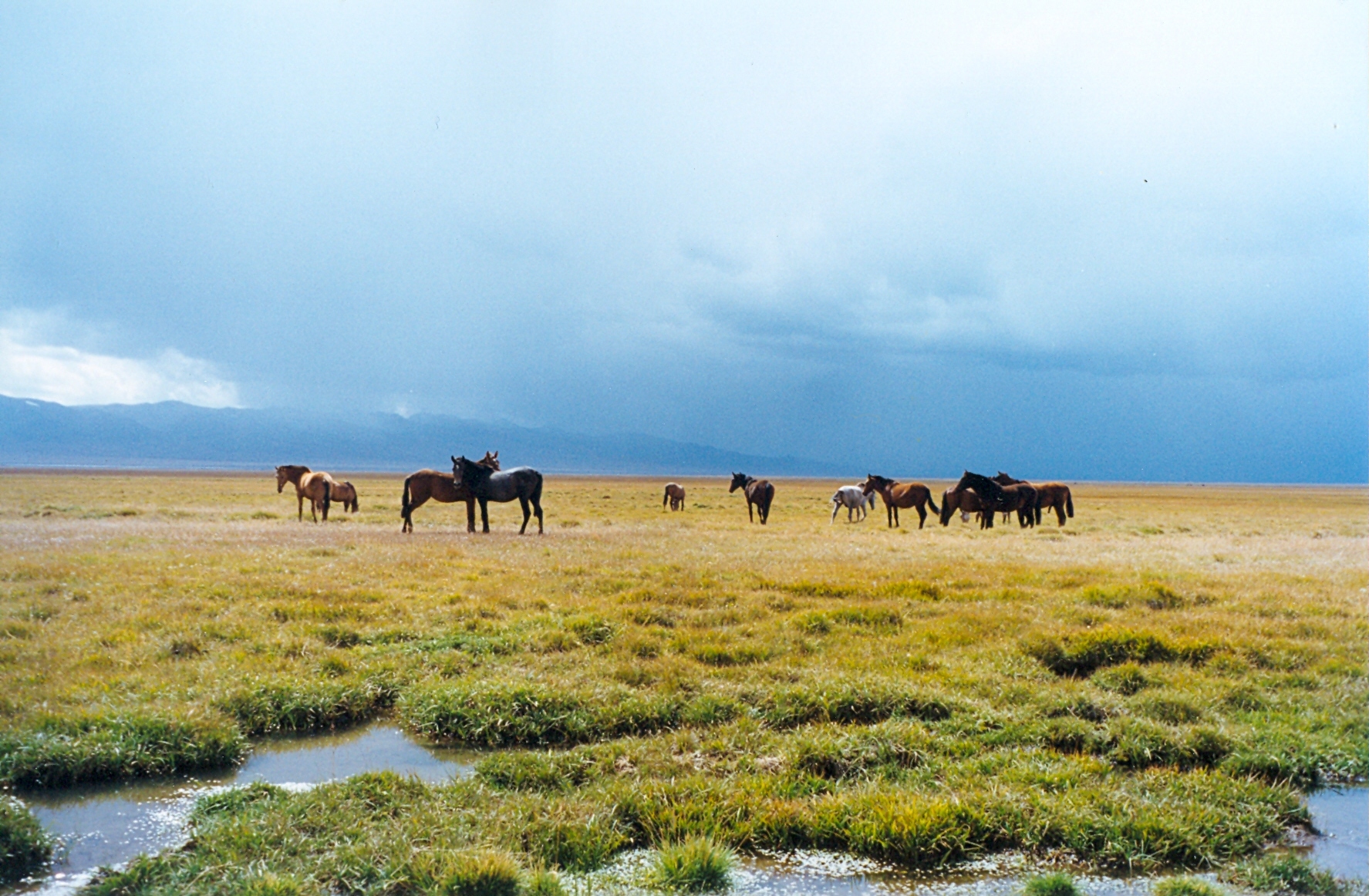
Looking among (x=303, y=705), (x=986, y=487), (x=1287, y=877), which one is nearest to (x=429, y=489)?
(x=303, y=705)

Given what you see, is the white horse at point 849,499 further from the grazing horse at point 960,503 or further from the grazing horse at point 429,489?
the grazing horse at point 429,489

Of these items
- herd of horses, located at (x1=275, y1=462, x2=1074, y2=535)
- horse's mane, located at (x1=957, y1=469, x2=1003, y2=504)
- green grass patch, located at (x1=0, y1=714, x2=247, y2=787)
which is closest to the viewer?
green grass patch, located at (x1=0, y1=714, x2=247, y2=787)

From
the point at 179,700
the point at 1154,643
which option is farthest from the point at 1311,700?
the point at 179,700

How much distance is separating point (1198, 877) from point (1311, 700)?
199 inches

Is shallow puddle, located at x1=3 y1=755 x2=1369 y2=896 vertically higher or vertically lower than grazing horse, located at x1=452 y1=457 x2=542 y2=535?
lower

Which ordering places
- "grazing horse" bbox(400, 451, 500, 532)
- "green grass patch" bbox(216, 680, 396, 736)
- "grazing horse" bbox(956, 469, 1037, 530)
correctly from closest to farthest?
"green grass patch" bbox(216, 680, 396, 736), "grazing horse" bbox(400, 451, 500, 532), "grazing horse" bbox(956, 469, 1037, 530)

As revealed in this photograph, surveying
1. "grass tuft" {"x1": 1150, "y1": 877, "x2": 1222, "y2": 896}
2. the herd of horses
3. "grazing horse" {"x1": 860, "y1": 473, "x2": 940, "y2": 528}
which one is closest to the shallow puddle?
"grass tuft" {"x1": 1150, "y1": 877, "x2": 1222, "y2": 896}

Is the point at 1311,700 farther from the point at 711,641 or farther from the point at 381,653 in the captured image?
the point at 381,653

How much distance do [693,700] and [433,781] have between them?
9.36ft

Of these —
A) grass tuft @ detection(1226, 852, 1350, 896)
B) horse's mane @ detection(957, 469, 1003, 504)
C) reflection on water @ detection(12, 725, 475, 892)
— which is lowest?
reflection on water @ detection(12, 725, 475, 892)

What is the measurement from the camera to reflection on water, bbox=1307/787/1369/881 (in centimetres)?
523

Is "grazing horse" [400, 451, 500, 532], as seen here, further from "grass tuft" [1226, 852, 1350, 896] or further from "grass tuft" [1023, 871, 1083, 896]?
"grass tuft" [1226, 852, 1350, 896]

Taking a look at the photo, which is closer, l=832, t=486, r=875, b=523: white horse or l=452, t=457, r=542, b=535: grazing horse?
l=452, t=457, r=542, b=535: grazing horse

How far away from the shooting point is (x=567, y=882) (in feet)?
15.9
